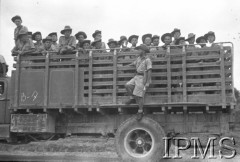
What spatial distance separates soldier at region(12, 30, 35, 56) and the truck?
157 millimetres

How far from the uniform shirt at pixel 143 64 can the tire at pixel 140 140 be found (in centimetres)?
106

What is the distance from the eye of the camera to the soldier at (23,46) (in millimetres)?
8797

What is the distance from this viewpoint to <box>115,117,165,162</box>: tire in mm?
7750

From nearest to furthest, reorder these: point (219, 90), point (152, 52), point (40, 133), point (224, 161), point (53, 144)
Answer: point (219, 90)
point (152, 52)
point (40, 133)
point (224, 161)
point (53, 144)

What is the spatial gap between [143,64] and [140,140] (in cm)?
166

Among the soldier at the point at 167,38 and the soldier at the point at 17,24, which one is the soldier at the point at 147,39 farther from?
the soldier at the point at 17,24

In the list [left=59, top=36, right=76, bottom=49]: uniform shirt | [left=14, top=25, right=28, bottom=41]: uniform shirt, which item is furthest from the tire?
[left=14, top=25, right=28, bottom=41]: uniform shirt

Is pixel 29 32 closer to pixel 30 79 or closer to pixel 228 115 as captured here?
pixel 30 79

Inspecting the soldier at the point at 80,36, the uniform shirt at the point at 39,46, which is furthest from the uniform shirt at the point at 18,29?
the soldier at the point at 80,36

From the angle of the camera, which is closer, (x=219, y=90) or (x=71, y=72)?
(x=219, y=90)

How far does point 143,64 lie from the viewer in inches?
310

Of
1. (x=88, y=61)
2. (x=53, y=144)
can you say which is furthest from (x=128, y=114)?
(x=53, y=144)

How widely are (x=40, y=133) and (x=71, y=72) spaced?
5.46 feet

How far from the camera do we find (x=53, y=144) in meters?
13.6
